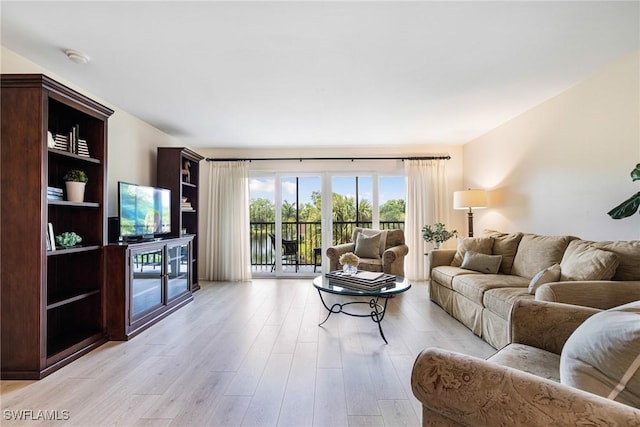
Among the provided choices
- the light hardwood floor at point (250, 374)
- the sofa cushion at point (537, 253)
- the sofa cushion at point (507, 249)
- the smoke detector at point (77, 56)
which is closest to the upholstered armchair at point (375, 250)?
the light hardwood floor at point (250, 374)

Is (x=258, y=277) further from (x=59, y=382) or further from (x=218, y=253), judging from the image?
(x=59, y=382)

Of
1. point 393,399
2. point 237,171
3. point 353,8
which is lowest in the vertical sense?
point 393,399

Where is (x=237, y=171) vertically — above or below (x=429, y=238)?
above

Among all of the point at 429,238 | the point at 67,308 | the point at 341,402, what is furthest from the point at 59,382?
the point at 429,238

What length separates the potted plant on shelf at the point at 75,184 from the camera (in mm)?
2543

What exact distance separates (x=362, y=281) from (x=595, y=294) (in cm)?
166

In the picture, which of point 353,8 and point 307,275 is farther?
point 307,275

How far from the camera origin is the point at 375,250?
469 cm

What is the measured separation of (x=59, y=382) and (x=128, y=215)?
1.67 meters

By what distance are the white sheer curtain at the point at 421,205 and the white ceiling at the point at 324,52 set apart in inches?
63.6

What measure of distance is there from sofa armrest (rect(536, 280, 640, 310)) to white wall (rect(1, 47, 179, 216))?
4.21 meters

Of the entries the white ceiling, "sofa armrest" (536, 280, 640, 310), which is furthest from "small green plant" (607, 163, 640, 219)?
the white ceiling

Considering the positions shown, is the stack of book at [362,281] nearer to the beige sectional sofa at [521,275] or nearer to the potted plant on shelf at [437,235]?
the beige sectional sofa at [521,275]

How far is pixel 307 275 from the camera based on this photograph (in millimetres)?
5566
